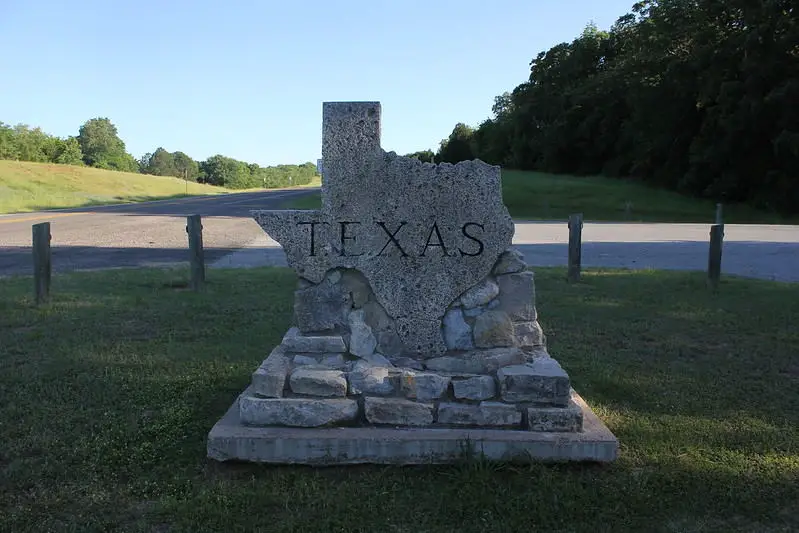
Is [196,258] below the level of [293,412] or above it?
above

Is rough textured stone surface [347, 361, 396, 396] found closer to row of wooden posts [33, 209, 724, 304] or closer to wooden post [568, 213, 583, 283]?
row of wooden posts [33, 209, 724, 304]

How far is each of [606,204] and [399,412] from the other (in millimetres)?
33880

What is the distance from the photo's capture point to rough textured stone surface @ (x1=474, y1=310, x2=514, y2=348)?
3943 mm

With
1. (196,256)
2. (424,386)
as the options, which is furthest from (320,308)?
(196,256)

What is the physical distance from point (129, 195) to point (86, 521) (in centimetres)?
5378

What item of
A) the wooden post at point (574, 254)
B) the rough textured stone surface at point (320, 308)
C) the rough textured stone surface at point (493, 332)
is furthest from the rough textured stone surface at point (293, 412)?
the wooden post at point (574, 254)

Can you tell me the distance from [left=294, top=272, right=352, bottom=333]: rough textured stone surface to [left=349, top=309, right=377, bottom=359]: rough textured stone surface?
0.06 metres

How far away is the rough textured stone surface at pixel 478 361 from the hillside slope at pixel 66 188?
105ft

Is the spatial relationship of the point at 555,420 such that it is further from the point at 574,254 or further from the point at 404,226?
the point at 574,254

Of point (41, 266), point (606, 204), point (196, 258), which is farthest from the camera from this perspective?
point (606, 204)

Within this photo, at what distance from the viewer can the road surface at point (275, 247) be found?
476 inches

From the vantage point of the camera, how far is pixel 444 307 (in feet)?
13.1

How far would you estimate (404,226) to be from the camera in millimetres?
3979

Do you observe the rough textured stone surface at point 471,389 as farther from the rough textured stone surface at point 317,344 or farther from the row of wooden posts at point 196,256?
the row of wooden posts at point 196,256
